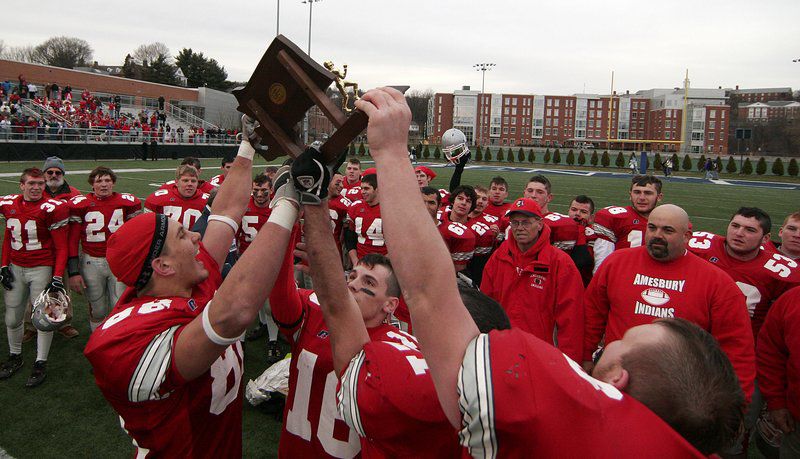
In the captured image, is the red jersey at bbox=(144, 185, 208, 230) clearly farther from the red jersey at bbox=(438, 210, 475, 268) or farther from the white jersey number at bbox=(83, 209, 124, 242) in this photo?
the red jersey at bbox=(438, 210, 475, 268)

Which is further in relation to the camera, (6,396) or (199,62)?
(199,62)

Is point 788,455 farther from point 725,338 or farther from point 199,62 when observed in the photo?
point 199,62

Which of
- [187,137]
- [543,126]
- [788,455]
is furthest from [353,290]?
[543,126]

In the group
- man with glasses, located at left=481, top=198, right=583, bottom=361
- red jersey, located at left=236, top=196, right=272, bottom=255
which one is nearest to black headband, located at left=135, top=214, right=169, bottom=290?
man with glasses, located at left=481, top=198, right=583, bottom=361

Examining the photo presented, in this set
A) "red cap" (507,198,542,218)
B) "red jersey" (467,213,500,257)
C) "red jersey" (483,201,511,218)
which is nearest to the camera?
"red cap" (507,198,542,218)

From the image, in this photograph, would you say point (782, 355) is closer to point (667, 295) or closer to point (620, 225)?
point (667, 295)

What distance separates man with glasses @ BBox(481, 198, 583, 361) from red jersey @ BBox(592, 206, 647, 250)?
1.82 m

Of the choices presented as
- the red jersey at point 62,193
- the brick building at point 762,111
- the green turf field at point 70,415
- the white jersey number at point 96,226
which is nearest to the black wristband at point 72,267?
the white jersey number at point 96,226

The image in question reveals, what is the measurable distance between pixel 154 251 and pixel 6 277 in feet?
15.9

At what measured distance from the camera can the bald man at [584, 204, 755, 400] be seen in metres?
3.42

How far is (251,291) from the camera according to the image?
1.72m

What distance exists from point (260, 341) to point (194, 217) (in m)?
1.80

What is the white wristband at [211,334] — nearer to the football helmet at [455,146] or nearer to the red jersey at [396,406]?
the red jersey at [396,406]

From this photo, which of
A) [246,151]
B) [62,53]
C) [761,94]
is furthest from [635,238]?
[761,94]
